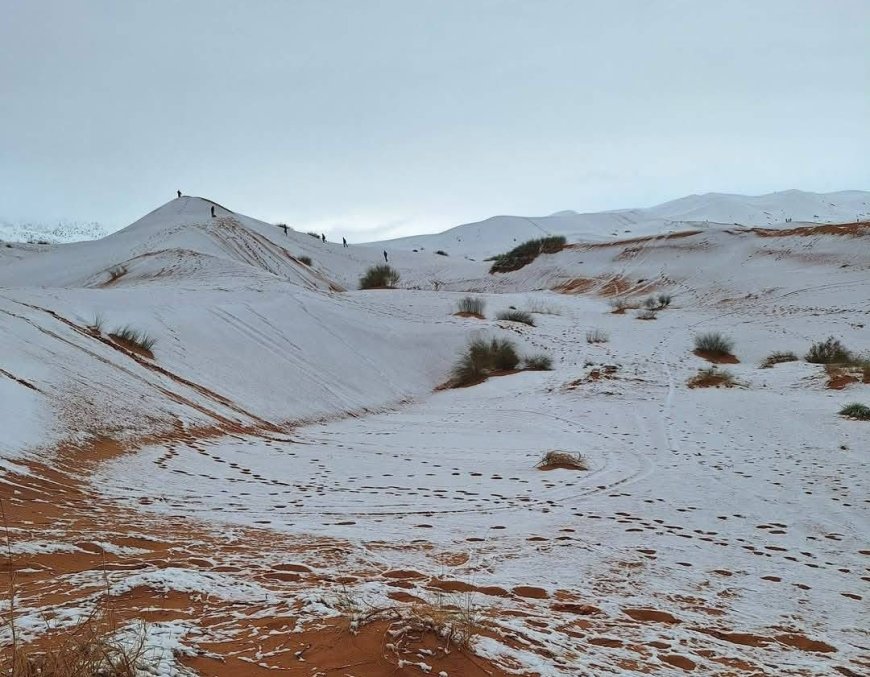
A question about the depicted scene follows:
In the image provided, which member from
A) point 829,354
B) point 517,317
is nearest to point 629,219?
point 517,317

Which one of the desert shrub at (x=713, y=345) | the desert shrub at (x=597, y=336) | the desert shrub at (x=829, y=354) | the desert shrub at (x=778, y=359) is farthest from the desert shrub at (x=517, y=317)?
the desert shrub at (x=829, y=354)

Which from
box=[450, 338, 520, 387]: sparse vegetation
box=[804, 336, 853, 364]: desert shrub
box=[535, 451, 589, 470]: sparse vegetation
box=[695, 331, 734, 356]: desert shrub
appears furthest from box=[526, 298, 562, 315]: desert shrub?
box=[535, 451, 589, 470]: sparse vegetation

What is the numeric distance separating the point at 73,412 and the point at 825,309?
2270 cm

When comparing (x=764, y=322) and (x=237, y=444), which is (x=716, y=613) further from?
(x=764, y=322)

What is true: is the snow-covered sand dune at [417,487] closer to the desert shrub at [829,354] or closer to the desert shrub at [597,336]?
the desert shrub at [597,336]

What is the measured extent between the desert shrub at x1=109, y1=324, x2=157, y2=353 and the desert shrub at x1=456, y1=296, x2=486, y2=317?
12.5 m

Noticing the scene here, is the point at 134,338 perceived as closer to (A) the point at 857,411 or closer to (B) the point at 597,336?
(A) the point at 857,411

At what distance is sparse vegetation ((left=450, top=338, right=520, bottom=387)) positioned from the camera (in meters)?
16.1

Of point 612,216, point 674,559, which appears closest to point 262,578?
point 674,559

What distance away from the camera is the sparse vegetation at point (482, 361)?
1608cm

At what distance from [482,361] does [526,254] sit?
24500 mm

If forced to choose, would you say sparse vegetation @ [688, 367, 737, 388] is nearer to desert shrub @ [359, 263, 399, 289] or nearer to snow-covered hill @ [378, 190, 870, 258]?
desert shrub @ [359, 263, 399, 289]

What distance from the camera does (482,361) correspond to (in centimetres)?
1658

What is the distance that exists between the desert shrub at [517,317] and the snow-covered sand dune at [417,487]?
250cm
